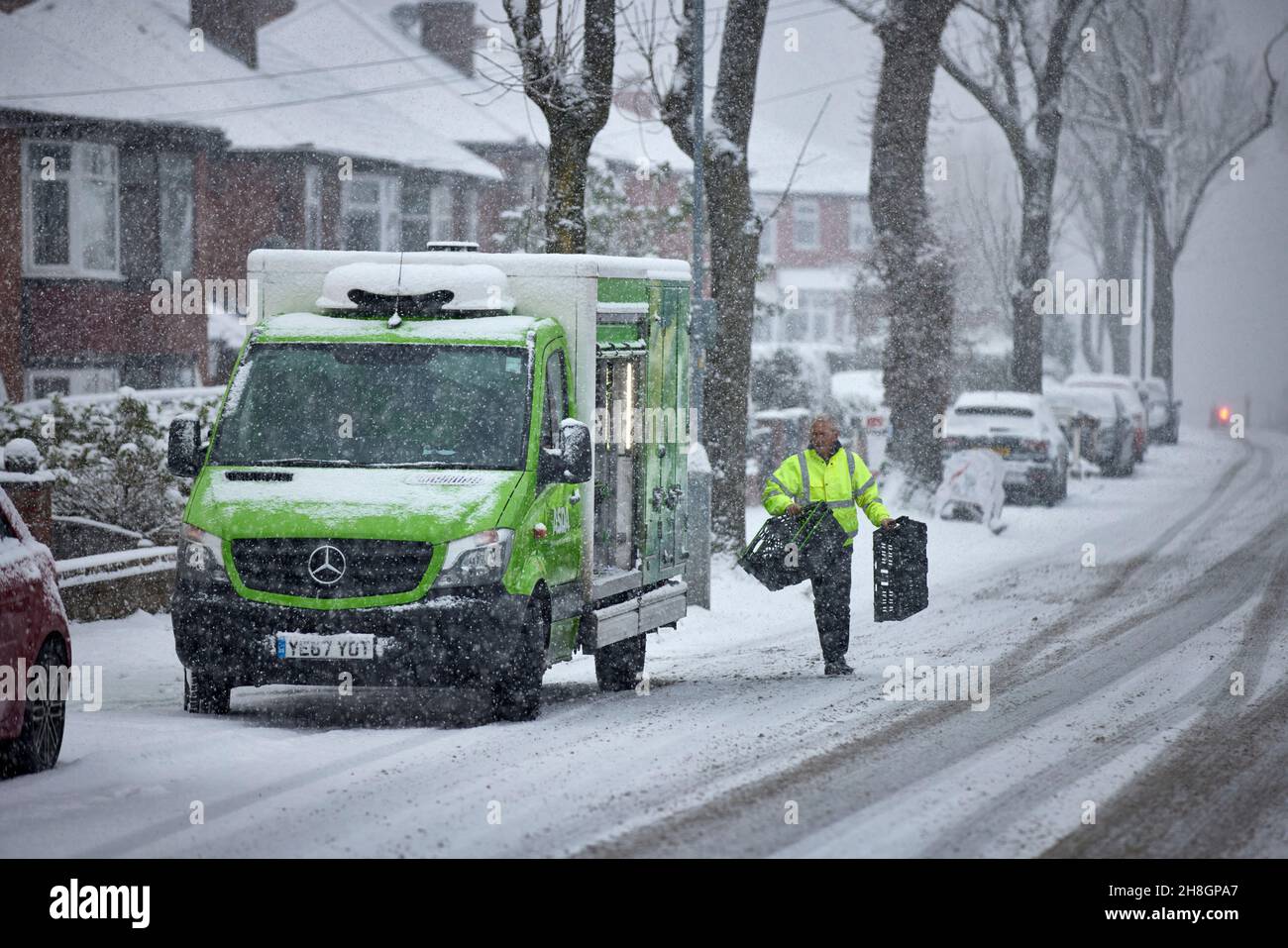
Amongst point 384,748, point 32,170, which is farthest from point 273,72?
point 384,748

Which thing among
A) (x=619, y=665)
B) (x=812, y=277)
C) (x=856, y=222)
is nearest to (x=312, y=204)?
(x=619, y=665)

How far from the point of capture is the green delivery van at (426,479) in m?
10.7

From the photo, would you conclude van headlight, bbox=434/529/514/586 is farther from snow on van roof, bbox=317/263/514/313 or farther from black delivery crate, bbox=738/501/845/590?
black delivery crate, bbox=738/501/845/590

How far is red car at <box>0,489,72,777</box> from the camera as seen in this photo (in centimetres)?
900

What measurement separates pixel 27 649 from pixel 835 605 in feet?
19.9

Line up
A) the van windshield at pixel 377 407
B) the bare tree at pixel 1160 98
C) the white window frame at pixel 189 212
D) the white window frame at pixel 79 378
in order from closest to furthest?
the van windshield at pixel 377 407
the white window frame at pixel 79 378
the white window frame at pixel 189 212
the bare tree at pixel 1160 98

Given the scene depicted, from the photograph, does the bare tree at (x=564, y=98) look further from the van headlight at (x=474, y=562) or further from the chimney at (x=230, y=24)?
the chimney at (x=230, y=24)

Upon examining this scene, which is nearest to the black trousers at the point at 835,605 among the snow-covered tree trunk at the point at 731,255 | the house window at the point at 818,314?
the snow-covered tree trunk at the point at 731,255

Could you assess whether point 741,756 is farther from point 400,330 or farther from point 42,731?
point 400,330

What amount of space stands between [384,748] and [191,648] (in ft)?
4.68

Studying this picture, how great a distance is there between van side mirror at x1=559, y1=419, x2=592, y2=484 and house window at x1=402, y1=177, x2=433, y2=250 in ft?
111

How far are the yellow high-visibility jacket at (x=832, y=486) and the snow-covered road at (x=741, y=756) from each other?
3.70ft

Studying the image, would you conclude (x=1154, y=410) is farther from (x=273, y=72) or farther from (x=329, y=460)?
(x=329, y=460)

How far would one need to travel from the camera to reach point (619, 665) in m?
13.4
